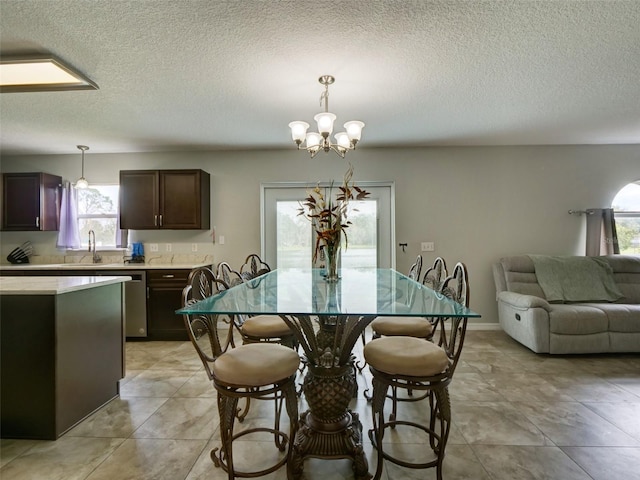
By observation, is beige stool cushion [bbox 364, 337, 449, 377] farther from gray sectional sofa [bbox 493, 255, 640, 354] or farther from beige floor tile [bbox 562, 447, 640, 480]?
gray sectional sofa [bbox 493, 255, 640, 354]

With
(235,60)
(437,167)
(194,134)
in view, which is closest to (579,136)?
(437,167)

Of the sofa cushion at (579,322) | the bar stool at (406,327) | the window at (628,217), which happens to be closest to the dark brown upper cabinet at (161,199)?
the bar stool at (406,327)

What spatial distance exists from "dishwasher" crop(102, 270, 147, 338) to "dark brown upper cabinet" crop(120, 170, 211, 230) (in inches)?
25.5

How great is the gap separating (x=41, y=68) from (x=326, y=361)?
2706mm

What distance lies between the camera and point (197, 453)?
1790mm

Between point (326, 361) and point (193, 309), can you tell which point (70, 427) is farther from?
point (326, 361)

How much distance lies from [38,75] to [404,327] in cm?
313

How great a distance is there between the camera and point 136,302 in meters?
3.80

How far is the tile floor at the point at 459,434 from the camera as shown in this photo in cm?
165

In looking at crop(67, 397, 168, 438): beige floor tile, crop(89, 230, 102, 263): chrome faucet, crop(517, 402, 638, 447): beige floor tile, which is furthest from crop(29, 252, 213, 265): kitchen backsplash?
crop(517, 402, 638, 447): beige floor tile

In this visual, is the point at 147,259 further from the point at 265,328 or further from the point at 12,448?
the point at 265,328

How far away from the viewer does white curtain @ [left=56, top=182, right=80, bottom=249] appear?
439 cm

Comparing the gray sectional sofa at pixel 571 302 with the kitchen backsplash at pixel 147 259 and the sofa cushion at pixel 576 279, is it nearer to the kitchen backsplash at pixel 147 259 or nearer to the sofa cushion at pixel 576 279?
the sofa cushion at pixel 576 279

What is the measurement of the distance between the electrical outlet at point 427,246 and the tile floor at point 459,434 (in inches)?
65.3
